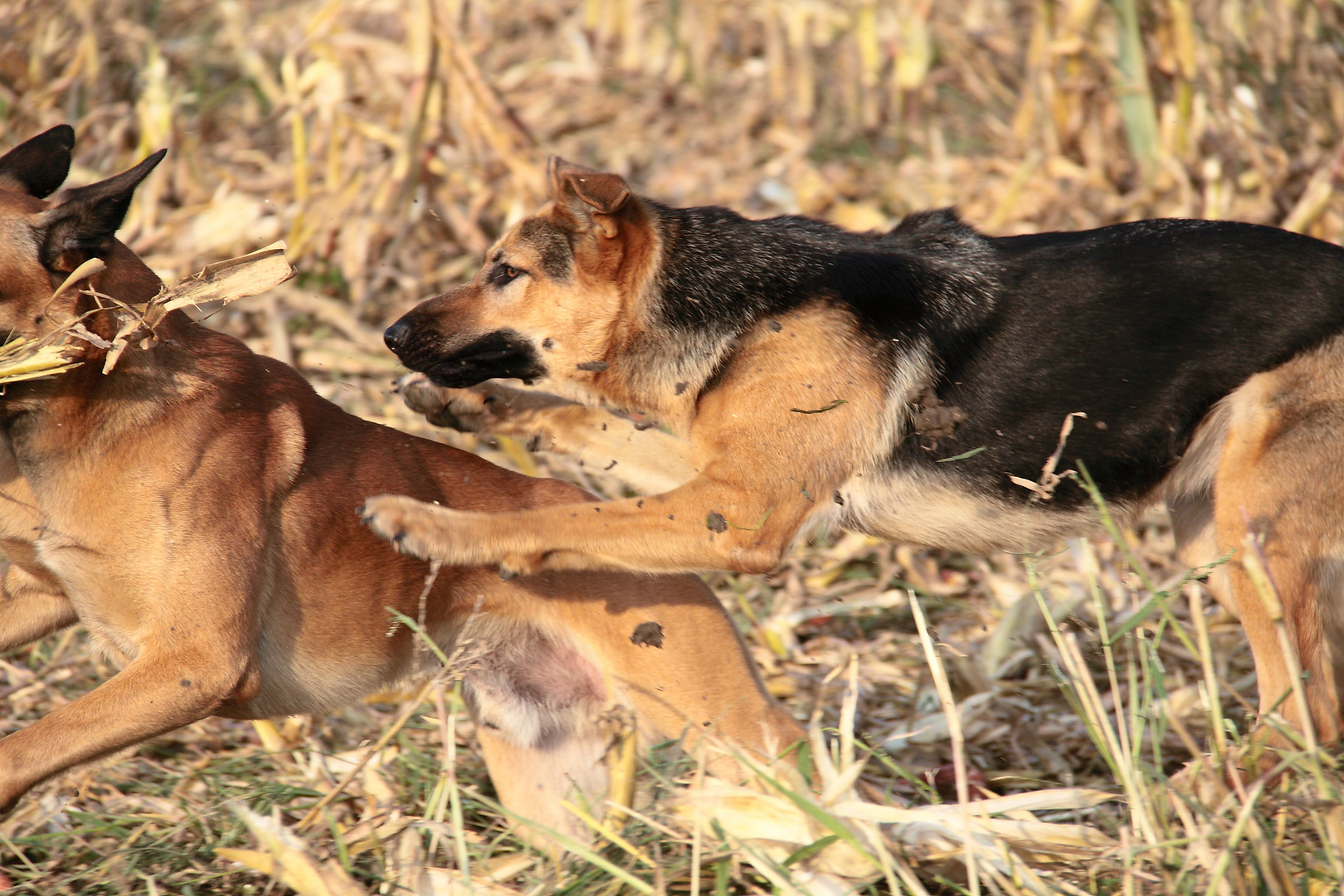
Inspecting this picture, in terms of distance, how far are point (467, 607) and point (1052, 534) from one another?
6.61 feet

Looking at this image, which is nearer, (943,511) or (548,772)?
(548,772)

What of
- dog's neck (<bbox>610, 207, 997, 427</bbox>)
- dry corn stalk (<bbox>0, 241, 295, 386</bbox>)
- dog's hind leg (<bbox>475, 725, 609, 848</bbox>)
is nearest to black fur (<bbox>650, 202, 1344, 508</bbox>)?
dog's neck (<bbox>610, 207, 997, 427</bbox>)

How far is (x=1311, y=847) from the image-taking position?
3135mm

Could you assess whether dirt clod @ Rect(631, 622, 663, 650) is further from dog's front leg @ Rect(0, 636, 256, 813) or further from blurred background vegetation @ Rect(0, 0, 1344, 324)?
blurred background vegetation @ Rect(0, 0, 1344, 324)

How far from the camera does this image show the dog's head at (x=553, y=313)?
408cm

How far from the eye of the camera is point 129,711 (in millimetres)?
3135

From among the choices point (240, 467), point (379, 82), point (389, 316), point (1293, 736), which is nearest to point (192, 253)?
point (389, 316)

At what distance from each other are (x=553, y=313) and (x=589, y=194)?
444 mm

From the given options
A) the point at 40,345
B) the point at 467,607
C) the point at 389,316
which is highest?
the point at 40,345

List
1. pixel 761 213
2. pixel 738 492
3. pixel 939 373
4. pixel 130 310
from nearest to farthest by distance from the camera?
pixel 130 310, pixel 738 492, pixel 939 373, pixel 761 213

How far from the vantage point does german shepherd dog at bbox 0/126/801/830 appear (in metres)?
3.20

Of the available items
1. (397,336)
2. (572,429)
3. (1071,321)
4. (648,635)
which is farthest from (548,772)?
(1071,321)

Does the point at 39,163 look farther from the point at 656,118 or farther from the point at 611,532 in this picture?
the point at 656,118

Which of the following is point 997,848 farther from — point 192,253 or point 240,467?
point 192,253
